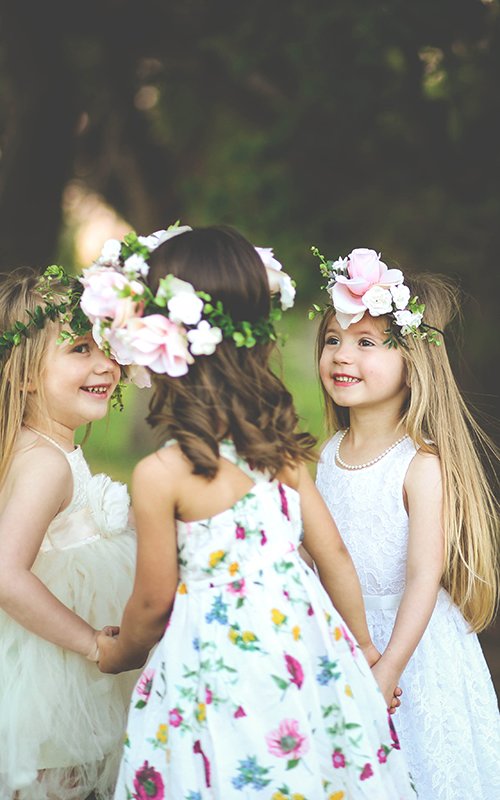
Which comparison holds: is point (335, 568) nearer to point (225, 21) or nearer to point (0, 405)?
point (0, 405)

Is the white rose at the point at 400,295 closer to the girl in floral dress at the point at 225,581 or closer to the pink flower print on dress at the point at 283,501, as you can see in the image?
the girl in floral dress at the point at 225,581

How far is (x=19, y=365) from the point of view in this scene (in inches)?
117

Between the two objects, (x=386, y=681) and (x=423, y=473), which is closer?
(x=386, y=681)

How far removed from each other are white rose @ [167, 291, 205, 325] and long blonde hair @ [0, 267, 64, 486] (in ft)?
2.75

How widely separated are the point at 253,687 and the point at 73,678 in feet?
2.56

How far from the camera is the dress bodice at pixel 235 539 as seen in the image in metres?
2.36

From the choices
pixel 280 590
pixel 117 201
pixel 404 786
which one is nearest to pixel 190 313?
pixel 280 590

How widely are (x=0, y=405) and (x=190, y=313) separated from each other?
99 cm

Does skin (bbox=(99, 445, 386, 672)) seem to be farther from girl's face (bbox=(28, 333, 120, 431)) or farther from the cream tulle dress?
girl's face (bbox=(28, 333, 120, 431))

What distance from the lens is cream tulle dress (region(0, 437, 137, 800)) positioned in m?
2.76

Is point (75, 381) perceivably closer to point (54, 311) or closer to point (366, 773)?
point (54, 311)

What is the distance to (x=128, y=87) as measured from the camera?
7785 millimetres

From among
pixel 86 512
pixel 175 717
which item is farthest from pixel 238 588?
pixel 86 512

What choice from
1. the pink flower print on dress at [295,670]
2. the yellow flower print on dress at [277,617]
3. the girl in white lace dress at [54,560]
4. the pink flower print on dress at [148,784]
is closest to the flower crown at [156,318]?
the girl in white lace dress at [54,560]
